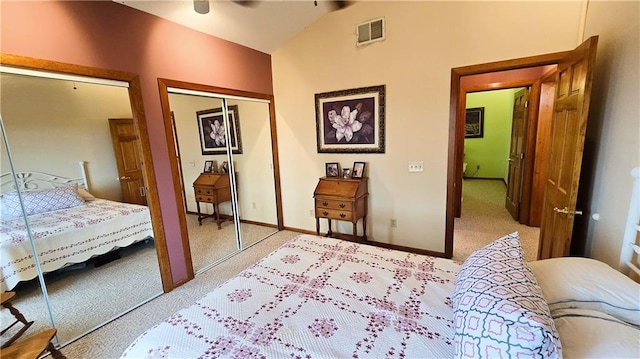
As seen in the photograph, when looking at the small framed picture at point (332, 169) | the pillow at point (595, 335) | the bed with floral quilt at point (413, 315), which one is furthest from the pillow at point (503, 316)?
the small framed picture at point (332, 169)

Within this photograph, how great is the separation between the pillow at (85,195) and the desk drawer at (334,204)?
220 centimetres

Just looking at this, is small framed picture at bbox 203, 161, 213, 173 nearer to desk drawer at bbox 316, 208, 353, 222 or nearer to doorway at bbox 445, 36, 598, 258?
desk drawer at bbox 316, 208, 353, 222

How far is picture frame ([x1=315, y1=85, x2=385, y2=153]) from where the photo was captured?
308 cm

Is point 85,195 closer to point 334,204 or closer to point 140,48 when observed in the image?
point 140,48

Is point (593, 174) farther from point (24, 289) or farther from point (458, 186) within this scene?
point (24, 289)

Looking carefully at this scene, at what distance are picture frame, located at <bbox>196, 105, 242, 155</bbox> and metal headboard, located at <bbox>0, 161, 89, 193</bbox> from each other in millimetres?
1131

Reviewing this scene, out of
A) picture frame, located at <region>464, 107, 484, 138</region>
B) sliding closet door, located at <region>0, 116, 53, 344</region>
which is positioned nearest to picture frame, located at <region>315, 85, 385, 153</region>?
sliding closet door, located at <region>0, 116, 53, 344</region>

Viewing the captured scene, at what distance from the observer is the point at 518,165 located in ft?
13.2

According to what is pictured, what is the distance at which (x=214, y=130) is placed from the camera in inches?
122

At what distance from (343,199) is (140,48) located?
245cm

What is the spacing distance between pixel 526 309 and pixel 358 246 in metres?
1.21

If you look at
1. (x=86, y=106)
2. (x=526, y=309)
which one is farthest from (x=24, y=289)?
(x=526, y=309)

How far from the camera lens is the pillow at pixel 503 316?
76cm

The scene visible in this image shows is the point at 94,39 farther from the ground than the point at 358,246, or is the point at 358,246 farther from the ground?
the point at 94,39
